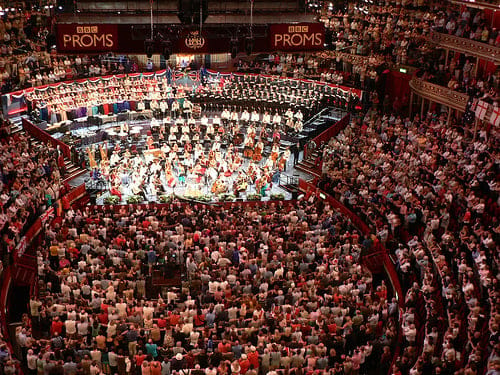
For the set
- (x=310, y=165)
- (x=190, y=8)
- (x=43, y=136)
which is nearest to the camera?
(x=190, y=8)

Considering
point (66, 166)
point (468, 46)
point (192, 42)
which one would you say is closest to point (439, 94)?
point (468, 46)

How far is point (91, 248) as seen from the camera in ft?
99.6

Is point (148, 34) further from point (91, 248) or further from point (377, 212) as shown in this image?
point (377, 212)

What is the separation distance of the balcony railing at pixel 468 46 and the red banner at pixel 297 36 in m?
8.35

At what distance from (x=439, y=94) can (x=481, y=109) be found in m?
6.61

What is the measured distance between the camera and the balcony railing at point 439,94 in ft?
127

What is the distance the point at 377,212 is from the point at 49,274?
587 inches

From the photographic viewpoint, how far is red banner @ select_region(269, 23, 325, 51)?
114 feet

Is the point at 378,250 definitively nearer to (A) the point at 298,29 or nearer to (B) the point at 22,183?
(A) the point at 298,29

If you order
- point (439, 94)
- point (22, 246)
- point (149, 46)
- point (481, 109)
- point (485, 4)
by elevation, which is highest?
point (485, 4)

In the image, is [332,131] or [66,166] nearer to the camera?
[66,166]

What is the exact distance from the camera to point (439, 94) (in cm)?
4066

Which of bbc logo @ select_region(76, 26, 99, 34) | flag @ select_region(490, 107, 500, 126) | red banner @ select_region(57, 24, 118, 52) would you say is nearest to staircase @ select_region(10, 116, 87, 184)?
red banner @ select_region(57, 24, 118, 52)

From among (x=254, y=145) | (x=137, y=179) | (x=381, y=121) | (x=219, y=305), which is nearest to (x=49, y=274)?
(x=219, y=305)
